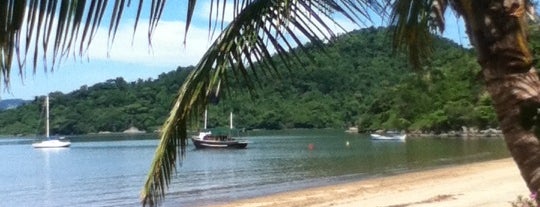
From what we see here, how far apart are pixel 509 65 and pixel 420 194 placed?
1788cm

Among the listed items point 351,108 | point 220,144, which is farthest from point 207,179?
point 351,108

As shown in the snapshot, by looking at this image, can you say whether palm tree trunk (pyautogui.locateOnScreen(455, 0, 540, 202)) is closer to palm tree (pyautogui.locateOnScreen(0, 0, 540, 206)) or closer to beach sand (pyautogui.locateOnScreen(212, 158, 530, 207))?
palm tree (pyautogui.locateOnScreen(0, 0, 540, 206))

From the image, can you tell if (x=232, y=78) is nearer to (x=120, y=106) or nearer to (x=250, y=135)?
(x=120, y=106)

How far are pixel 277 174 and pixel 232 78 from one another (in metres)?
32.7

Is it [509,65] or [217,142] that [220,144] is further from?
[509,65]

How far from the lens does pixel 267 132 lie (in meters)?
117

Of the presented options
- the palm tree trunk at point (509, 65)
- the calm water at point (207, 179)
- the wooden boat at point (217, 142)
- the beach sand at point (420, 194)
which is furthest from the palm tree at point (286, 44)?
the wooden boat at point (217, 142)

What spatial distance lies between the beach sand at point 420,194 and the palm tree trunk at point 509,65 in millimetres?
12320

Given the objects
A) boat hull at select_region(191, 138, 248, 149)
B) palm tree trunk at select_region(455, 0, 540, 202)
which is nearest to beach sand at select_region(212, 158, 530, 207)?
palm tree trunk at select_region(455, 0, 540, 202)

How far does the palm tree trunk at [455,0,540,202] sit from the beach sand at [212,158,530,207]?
1232cm

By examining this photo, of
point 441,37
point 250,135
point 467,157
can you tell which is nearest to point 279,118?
point 250,135

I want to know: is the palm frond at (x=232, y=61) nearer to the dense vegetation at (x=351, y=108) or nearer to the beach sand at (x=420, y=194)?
the beach sand at (x=420, y=194)

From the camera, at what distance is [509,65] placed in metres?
3.41

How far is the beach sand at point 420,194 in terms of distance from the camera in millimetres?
17562
